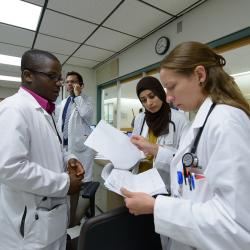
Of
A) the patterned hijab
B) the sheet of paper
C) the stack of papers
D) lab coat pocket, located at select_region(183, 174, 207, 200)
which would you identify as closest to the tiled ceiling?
the patterned hijab

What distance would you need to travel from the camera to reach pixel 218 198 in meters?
0.54

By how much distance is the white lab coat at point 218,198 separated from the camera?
499 mm

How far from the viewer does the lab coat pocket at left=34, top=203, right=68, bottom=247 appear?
838 millimetres

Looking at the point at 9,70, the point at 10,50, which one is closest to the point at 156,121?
the point at 10,50

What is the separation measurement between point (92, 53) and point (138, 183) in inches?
125

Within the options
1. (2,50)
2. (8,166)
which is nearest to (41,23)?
(2,50)

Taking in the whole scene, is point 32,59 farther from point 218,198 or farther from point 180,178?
point 218,198

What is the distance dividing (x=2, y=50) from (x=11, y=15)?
1.36m

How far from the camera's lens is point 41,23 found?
2.51 metres

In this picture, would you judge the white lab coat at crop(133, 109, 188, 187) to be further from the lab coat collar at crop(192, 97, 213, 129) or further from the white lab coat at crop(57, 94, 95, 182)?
the white lab coat at crop(57, 94, 95, 182)

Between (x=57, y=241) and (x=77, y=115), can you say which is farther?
(x=77, y=115)

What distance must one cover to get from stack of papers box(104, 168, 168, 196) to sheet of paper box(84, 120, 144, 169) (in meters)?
0.10

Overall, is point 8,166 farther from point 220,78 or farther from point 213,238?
point 220,78

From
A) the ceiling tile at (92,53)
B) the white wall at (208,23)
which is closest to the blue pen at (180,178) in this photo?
the white wall at (208,23)
